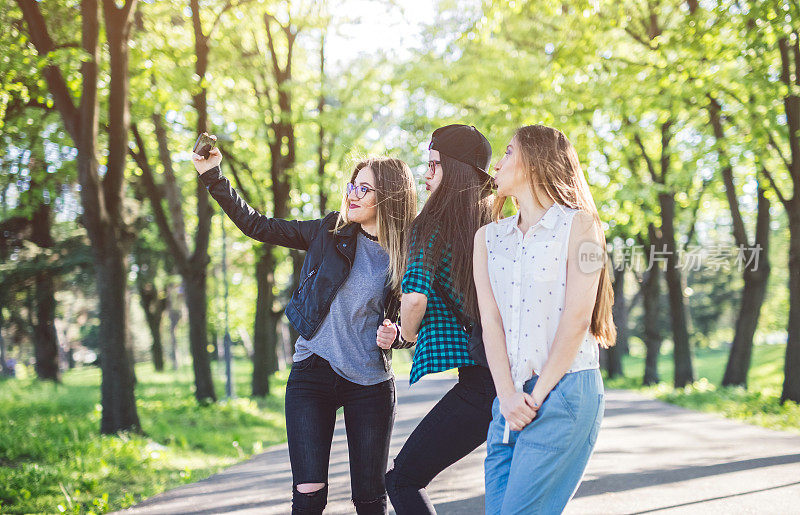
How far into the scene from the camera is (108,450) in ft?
28.0

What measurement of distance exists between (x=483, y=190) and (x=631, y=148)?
55.3ft

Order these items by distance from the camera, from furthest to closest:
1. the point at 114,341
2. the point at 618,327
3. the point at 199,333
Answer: the point at 618,327
the point at 199,333
the point at 114,341

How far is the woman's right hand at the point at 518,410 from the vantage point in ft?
8.43

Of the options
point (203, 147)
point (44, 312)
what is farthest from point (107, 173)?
point (44, 312)

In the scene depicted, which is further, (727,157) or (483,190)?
(727,157)

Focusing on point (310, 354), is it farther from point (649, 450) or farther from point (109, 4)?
point (109, 4)

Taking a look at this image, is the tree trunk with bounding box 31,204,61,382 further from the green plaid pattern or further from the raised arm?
the green plaid pattern

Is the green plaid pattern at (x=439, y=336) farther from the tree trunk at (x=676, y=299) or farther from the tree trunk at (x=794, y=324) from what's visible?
the tree trunk at (x=676, y=299)

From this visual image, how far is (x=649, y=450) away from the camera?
8.91 m

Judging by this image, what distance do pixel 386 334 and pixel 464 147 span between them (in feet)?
2.84

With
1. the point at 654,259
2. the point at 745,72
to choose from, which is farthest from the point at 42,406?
the point at 654,259

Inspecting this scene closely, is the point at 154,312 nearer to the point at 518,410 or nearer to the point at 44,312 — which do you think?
the point at 44,312

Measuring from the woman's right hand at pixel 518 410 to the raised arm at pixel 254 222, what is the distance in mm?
1546

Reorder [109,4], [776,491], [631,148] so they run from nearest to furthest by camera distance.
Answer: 1. [776,491]
2. [109,4]
3. [631,148]
